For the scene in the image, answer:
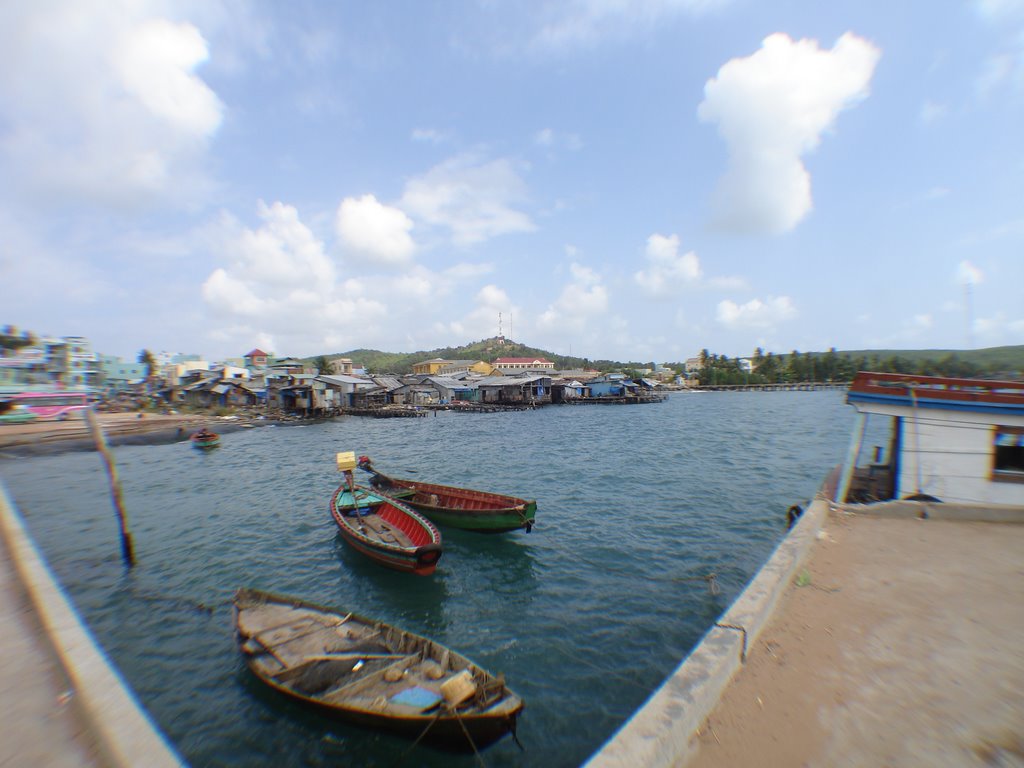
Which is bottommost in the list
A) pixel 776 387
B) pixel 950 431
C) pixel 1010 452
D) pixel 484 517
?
pixel 776 387

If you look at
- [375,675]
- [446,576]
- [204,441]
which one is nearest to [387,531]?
[446,576]

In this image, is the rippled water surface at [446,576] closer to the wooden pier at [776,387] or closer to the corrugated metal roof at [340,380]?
the corrugated metal roof at [340,380]

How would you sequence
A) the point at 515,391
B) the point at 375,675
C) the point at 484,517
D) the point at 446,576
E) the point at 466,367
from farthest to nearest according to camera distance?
the point at 466,367, the point at 515,391, the point at 484,517, the point at 446,576, the point at 375,675

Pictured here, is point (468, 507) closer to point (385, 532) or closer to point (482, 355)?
point (385, 532)

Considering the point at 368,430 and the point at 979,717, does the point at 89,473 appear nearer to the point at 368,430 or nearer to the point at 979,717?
the point at 368,430

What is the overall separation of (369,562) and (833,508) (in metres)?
11.1

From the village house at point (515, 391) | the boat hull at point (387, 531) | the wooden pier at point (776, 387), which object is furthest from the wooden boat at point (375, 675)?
the wooden pier at point (776, 387)

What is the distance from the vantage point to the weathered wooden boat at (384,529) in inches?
Result: 406

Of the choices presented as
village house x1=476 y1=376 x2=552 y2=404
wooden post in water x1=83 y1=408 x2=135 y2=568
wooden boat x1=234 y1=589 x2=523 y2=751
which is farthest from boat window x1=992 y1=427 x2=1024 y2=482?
village house x1=476 y1=376 x2=552 y2=404

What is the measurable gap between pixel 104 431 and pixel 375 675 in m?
A: 33.0

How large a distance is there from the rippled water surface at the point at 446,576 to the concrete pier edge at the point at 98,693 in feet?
8.78

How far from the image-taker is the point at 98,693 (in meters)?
4.17

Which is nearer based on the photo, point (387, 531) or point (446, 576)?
point (446, 576)

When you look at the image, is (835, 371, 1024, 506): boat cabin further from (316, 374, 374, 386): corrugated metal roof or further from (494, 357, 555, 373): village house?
(494, 357, 555, 373): village house
